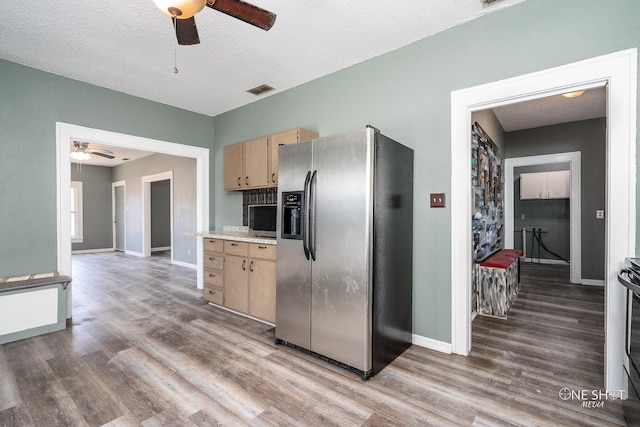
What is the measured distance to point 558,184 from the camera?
6918mm

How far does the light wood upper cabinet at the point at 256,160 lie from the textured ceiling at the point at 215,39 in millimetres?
691

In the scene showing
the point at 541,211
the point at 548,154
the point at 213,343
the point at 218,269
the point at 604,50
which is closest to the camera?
the point at 604,50

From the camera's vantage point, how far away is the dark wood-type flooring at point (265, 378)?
5.81 feet

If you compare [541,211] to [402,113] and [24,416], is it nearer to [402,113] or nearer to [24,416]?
[402,113]

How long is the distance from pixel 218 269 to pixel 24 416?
2.11 metres

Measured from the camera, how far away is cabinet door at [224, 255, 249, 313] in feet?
11.1

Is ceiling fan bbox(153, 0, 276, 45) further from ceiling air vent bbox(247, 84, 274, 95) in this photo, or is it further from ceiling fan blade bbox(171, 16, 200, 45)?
ceiling air vent bbox(247, 84, 274, 95)

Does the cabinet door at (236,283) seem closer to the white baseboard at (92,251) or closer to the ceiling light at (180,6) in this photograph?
the ceiling light at (180,6)

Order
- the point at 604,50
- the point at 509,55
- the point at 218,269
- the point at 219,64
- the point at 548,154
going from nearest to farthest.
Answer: the point at 604,50
the point at 509,55
the point at 219,64
the point at 218,269
the point at 548,154

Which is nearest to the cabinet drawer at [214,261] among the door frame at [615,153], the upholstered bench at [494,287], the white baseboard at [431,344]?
the white baseboard at [431,344]

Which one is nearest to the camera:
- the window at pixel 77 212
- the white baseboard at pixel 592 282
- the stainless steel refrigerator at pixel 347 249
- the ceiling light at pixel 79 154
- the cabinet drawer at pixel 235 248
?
the stainless steel refrigerator at pixel 347 249

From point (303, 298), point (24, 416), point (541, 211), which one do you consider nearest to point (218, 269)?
point (303, 298)

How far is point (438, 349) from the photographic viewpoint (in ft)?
8.55

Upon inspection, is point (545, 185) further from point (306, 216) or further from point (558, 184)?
point (306, 216)
